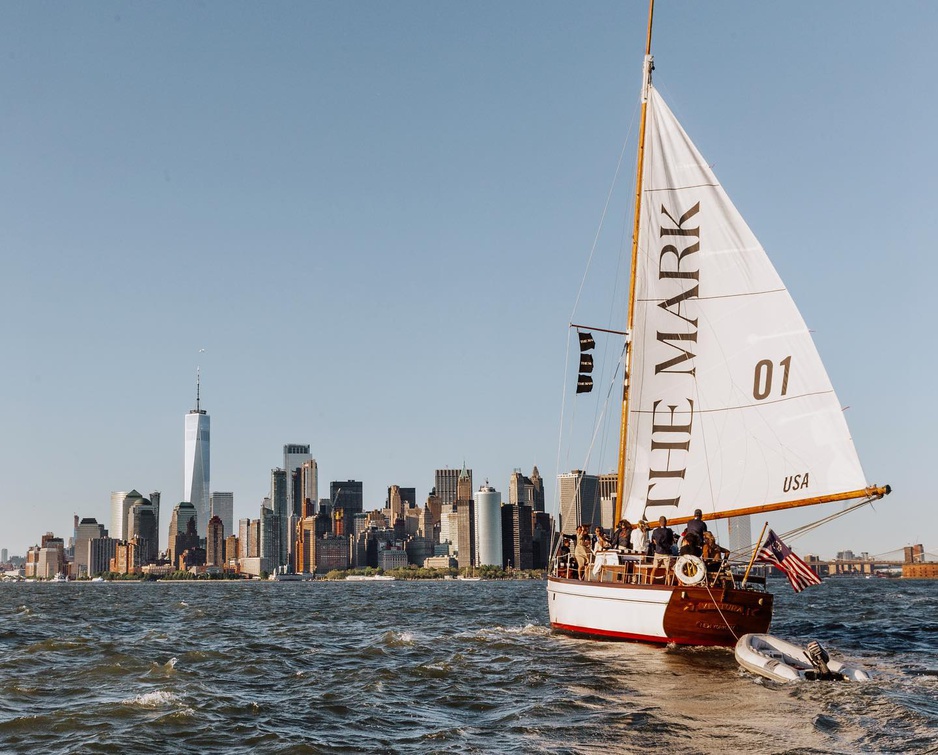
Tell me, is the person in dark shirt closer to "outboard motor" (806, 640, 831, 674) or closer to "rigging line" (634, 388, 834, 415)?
"rigging line" (634, 388, 834, 415)

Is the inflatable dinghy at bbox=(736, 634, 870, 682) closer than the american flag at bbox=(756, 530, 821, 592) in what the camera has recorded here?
Yes

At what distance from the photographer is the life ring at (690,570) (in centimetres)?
2822

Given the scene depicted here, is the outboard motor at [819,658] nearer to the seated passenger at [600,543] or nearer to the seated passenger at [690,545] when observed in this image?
the seated passenger at [690,545]

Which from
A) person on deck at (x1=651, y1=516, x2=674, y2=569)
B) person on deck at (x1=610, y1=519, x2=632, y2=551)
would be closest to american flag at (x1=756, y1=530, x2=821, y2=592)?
person on deck at (x1=651, y1=516, x2=674, y2=569)

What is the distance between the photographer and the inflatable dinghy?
76.7 ft

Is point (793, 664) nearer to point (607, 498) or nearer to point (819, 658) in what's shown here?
point (819, 658)

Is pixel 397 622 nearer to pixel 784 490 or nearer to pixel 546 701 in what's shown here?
pixel 784 490

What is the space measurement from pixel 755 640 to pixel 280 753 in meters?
14.2

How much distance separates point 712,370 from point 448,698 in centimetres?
1507

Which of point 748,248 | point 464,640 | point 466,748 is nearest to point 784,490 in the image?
point 748,248

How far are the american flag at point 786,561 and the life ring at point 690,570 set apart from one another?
5.23ft

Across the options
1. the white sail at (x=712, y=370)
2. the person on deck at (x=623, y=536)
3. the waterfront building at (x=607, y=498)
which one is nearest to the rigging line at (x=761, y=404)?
the white sail at (x=712, y=370)

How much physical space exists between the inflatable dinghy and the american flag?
7.27 feet

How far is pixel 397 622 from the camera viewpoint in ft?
164
